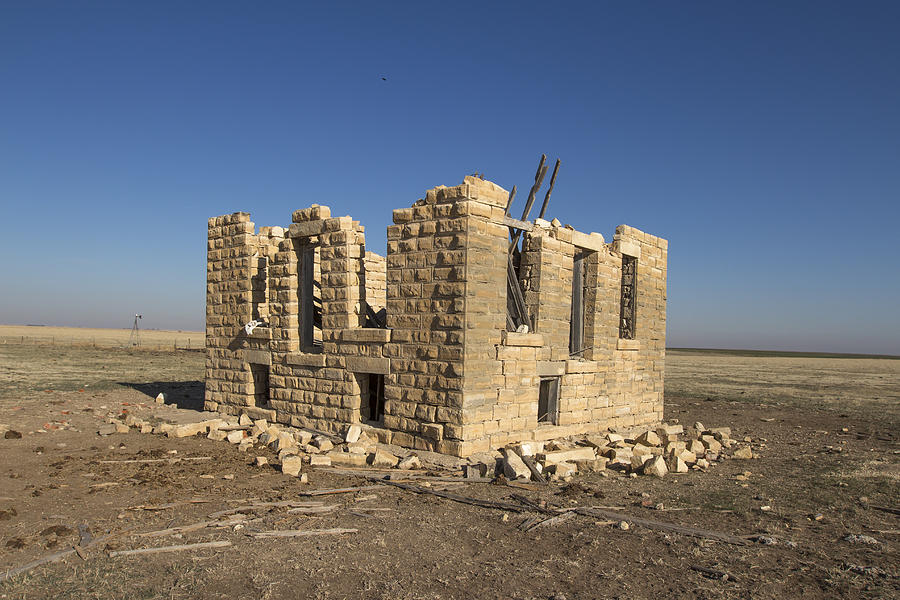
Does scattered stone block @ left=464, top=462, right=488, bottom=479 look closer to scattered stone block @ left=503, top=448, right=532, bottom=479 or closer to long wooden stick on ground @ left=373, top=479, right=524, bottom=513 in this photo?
scattered stone block @ left=503, top=448, right=532, bottom=479

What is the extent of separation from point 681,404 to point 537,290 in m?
12.1

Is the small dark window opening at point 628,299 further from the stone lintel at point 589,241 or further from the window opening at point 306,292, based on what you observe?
the window opening at point 306,292

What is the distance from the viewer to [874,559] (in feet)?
20.4

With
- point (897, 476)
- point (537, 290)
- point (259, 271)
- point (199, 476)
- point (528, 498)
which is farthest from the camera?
point (259, 271)

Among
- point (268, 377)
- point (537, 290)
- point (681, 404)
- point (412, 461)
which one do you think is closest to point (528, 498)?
point (412, 461)

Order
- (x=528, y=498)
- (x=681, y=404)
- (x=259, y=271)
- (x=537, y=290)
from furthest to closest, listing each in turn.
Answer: (x=681, y=404) < (x=259, y=271) < (x=537, y=290) < (x=528, y=498)

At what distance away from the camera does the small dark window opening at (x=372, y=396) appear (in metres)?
11.8

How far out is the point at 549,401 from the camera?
12.4m

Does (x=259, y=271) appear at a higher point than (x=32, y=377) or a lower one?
higher

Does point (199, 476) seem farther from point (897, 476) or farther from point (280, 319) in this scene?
point (897, 476)

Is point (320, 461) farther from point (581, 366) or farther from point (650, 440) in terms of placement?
point (650, 440)

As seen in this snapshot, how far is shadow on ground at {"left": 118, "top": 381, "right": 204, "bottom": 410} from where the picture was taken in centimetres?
1662

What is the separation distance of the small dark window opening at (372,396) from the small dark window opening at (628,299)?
20.0 feet

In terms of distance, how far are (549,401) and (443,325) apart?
11.5ft
